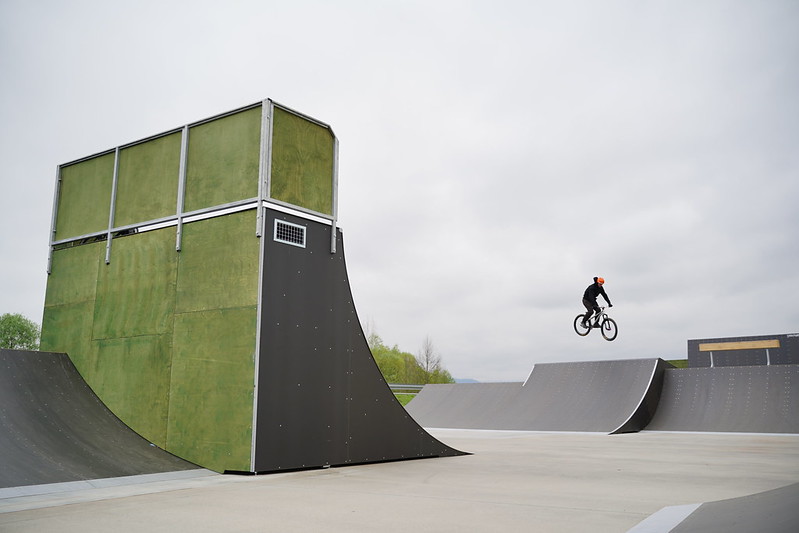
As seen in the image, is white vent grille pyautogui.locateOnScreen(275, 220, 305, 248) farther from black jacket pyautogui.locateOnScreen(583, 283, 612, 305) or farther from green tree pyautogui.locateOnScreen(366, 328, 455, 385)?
green tree pyautogui.locateOnScreen(366, 328, 455, 385)

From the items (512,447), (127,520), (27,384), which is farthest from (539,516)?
(512,447)

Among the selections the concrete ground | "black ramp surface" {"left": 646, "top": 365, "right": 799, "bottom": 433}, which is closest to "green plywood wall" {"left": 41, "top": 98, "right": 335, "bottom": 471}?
the concrete ground

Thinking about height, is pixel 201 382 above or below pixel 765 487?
above

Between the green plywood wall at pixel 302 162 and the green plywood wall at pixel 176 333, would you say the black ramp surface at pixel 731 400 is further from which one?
the green plywood wall at pixel 176 333

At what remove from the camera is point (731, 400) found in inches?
733

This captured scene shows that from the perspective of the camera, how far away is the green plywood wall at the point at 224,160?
25.3ft

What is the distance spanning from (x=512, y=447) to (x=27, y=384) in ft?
27.4

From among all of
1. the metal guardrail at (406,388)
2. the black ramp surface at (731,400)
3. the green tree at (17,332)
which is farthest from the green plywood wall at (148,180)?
the green tree at (17,332)

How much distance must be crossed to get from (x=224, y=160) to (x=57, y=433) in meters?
3.87

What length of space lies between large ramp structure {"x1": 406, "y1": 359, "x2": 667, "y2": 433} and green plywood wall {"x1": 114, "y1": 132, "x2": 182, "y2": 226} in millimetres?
14111

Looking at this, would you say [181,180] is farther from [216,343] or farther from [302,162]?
[216,343]

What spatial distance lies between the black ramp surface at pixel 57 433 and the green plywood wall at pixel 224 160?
2.96 m

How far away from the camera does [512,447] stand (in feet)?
38.6

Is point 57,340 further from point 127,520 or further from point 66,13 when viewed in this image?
point 127,520
